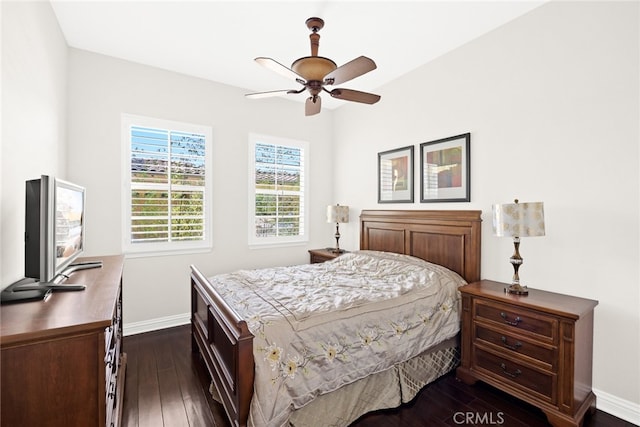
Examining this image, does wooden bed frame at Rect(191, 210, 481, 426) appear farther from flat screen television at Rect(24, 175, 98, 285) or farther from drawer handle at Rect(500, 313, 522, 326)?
flat screen television at Rect(24, 175, 98, 285)

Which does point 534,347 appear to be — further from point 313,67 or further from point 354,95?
point 313,67

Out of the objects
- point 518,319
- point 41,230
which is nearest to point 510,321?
point 518,319

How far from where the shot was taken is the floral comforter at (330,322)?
169cm

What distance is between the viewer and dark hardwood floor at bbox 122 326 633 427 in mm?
2020

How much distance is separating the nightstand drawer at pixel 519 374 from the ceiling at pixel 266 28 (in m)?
2.75

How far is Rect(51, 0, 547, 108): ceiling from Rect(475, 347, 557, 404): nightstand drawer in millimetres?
2746

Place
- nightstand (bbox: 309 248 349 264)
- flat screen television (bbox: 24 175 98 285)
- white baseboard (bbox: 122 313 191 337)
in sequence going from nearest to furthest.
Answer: flat screen television (bbox: 24 175 98 285), white baseboard (bbox: 122 313 191 337), nightstand (bbox: 309 248 349 264)

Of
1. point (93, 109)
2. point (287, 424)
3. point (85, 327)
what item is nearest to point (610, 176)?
point (287, 424)

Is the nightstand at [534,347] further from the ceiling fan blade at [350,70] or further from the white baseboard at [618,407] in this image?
the ceiling fan blade at [350,70]

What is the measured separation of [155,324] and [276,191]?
2.22 meters

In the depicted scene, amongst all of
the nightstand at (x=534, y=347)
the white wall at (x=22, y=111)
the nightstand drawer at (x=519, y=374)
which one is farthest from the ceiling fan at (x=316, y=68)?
the nightstand drawer at (x=519, y=374)

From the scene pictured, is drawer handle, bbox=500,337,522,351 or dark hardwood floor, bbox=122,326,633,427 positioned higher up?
drawer handle, bbox=500,337,522,351

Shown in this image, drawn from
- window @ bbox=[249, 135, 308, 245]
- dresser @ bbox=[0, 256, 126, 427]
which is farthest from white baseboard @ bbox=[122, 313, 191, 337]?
dresser @ bbox=[0, 256, 126, 427]

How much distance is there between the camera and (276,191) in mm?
4473
